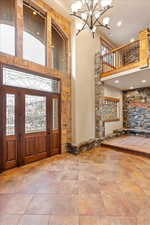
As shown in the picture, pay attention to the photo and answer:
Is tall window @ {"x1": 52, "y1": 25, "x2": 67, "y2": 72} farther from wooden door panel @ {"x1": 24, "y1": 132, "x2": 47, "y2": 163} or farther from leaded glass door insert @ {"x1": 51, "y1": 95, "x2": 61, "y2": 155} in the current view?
wooden door panel @ {"x1": 24, "y1": 132, "x2": 47, "y2": 163}

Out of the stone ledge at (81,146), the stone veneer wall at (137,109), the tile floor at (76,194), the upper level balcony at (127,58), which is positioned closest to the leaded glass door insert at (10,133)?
the tile floor at (76,194)

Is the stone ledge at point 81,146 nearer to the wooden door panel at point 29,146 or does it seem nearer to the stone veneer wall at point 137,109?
the wooden door panel at point 29,146

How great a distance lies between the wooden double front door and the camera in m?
3.33

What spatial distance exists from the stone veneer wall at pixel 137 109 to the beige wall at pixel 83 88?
125 inches

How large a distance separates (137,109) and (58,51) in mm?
5411

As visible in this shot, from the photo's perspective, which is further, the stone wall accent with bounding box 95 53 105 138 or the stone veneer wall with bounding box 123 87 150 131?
the stone veneer wall with bounding box 123 87 150 131

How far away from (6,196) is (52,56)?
169 inches

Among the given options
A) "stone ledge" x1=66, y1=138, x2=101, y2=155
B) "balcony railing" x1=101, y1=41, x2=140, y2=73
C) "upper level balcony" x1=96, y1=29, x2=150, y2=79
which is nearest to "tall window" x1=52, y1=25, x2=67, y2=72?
"upper level balcony" x1=96, y1=29, x2=150, y2=79

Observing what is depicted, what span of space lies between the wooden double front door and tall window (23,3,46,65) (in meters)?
1.18

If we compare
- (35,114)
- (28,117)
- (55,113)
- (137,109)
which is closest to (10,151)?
(28,117)

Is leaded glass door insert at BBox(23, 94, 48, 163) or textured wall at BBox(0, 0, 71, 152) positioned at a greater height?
textured wall at BBox(0, 0, 71, 152)

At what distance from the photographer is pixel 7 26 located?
11.6ft

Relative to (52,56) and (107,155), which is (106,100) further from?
(52,56)

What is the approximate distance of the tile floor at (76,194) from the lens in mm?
1772
